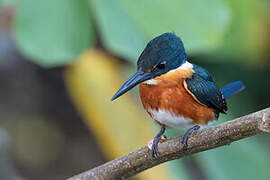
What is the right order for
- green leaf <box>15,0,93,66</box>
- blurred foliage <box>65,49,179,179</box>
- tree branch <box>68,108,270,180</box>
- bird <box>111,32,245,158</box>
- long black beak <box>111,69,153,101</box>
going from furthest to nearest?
1. blurred foliage <box>65,49,179,179</box>
2. green leaf <box>15,0,93,66</box>
3. bird <box>111,32,245,158</box>
4. long black beak <box>111,69,153,101</box>
5. tree branch <box>68,108,270,180</box>

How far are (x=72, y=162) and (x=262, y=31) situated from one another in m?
1.66

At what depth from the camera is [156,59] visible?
4.75 feet

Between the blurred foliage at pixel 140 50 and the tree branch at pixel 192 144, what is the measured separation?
0.74 metres

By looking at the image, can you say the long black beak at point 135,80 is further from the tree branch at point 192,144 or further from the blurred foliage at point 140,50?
the blurred foliage at point 140,50

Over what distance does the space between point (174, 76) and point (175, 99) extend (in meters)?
0.09

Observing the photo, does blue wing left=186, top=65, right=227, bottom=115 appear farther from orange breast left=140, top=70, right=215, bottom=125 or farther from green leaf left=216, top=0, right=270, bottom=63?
green leaf left=216, top=0, right=270, bottom=63

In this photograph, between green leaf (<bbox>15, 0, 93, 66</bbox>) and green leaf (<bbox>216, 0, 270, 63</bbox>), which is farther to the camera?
green leaf (<bbox>216, 0, 270, 63</bbox>)

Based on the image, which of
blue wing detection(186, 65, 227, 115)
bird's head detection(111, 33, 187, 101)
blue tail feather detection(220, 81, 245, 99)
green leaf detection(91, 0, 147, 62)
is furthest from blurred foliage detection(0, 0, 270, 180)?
bird's head detection(111, 33, 187, 101)

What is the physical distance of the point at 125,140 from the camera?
2703 mm

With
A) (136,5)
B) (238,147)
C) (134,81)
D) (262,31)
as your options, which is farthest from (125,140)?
(134,81)

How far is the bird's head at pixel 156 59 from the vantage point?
4.65ft

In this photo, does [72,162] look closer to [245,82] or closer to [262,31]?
[245,82]

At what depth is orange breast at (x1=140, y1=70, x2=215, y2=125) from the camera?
64.3 inches

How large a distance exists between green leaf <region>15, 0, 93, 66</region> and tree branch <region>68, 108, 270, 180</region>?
87 cm
